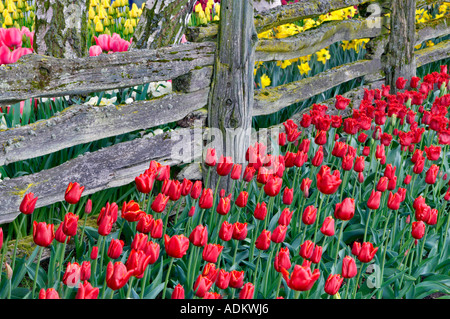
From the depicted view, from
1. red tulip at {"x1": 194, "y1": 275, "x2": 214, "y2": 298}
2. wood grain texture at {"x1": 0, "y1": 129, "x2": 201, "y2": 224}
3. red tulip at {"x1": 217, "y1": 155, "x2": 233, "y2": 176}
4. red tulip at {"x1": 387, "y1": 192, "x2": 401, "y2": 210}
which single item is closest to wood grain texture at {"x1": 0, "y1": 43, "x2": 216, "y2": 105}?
wood grain texture at {"x1": 0, "y1": 129, "x2": 201, "y2": 224}

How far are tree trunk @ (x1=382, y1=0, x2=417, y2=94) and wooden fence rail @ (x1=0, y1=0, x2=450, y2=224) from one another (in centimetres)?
157

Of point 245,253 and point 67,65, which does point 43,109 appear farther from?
point 245,253

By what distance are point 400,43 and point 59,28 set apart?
295 centimetres

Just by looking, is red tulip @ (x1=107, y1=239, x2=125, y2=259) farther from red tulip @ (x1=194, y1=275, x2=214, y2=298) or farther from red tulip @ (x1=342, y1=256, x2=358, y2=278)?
red tulip @ (x1=342, y1=256, x2=358, y2=278)

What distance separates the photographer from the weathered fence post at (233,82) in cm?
290

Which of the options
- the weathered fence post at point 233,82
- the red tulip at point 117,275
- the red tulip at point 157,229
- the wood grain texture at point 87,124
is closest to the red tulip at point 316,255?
the red tulip at point 157,229

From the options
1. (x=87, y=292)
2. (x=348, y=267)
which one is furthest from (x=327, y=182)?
(x=87, y=292)

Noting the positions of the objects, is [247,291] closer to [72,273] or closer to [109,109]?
[72,273]

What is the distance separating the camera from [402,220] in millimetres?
2863

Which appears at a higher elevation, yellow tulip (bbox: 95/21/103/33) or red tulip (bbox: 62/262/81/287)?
yellow tulip (bbox: 95/21/103/33)

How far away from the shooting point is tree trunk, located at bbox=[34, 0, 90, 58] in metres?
3.43

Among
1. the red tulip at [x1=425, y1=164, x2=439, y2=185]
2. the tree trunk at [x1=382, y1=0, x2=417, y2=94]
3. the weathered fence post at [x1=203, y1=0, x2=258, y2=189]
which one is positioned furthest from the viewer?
the tree trunk at [x1=382, y1=0, x2=417, y2=94]

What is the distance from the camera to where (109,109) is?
2.57 m
